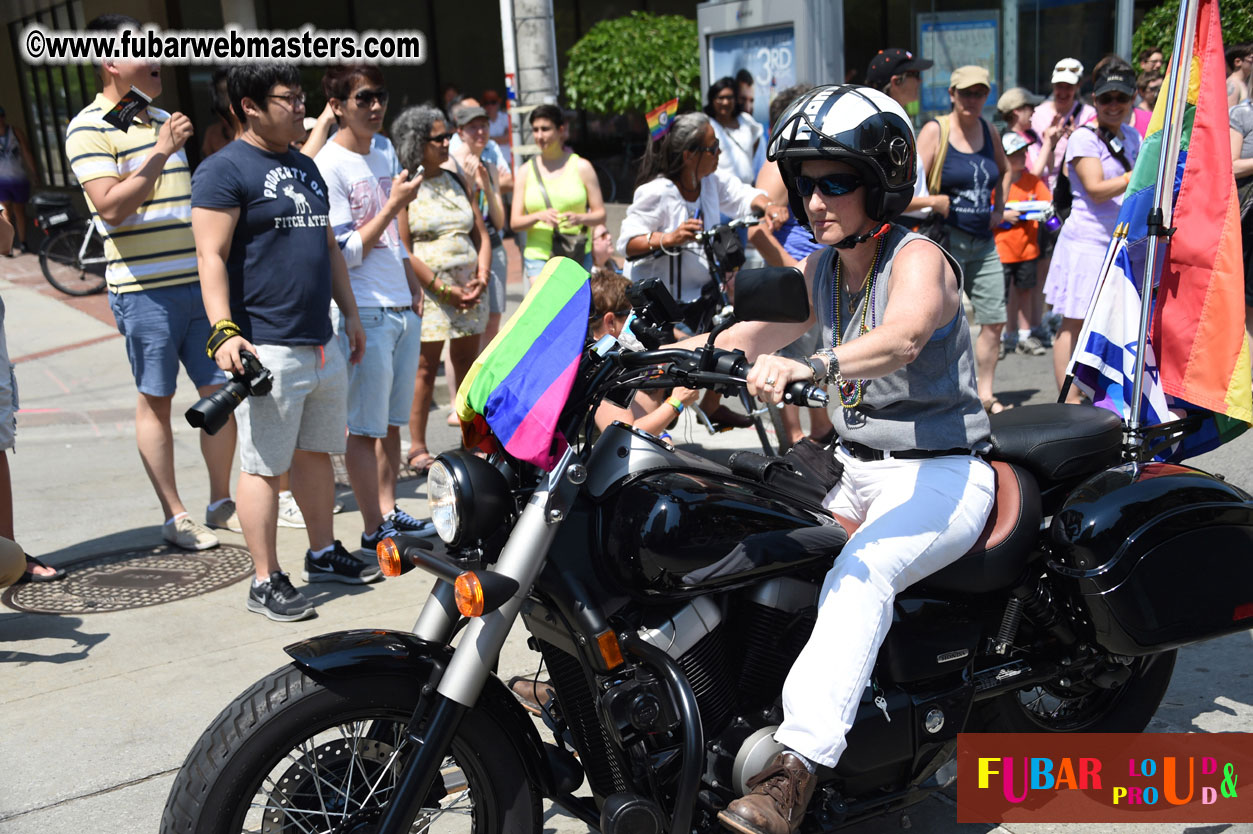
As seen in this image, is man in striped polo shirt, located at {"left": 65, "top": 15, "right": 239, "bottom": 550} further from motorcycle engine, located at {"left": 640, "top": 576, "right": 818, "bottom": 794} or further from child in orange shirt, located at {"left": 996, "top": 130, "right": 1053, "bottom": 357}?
child in orange shirt, located at {"left": 996, "top": 130, "right": 1053, "bottom": 357}

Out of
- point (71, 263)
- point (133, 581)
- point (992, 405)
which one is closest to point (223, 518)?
point (133, 581)

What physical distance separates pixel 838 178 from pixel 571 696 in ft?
4.45

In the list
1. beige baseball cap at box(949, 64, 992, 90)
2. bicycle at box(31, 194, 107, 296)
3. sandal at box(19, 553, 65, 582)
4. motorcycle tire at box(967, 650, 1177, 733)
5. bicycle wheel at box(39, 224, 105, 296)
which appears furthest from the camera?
bicycle at box(31, 194, 107, 296)

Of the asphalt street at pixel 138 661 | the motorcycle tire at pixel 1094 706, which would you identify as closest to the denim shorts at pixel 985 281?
the asphalt street at pixel 138 661

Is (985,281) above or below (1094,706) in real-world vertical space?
above

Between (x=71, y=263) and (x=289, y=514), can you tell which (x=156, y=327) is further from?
(x=71, y=263)

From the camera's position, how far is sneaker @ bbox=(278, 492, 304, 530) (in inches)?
229

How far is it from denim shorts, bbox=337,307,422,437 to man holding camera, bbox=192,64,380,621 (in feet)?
1.57

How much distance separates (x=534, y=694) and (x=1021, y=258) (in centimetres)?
679

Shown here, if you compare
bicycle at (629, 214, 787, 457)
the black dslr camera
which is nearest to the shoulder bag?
bicycle at (629, 214, 787, 457)

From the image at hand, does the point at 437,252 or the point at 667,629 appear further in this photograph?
the point at 437,252

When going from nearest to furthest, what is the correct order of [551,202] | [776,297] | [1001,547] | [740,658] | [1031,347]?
1. [776,297]
2. [740,658]
3. [1001,547]
4. [551,202]
5. [1031,347]

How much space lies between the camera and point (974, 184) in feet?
22.4

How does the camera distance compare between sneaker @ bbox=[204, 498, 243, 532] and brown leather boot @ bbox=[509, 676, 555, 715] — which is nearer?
brown leather boot @ bbox=[509, 676, 555, 715]
